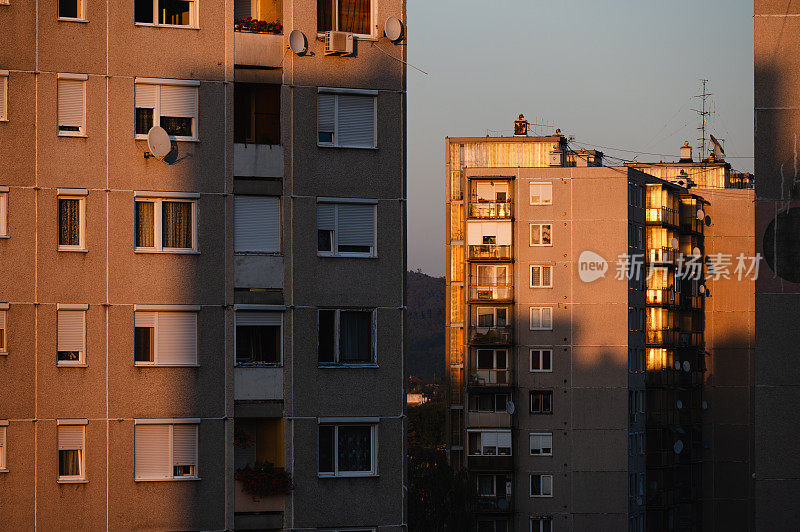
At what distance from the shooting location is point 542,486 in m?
92.3

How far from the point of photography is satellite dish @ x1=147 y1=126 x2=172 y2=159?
35844mm

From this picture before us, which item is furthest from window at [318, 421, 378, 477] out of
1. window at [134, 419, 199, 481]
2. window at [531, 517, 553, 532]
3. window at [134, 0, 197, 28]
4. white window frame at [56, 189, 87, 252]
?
window at [531, 517, 553, 532]

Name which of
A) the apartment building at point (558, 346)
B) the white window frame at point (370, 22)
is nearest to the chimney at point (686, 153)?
the apartment building at point (558, 346)

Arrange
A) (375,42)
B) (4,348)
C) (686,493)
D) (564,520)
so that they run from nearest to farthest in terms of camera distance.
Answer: (4,348)
(375,42)
(564,520)
(686,493)

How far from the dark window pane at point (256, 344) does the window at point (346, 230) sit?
2.58 m

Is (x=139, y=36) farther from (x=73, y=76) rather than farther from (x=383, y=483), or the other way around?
(x=383, y=483)

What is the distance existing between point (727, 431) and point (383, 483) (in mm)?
77971

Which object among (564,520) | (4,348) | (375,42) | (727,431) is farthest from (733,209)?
(4,348)

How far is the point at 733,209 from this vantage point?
111 metres

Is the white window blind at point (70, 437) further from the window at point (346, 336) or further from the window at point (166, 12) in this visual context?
the window at point (166, 12)

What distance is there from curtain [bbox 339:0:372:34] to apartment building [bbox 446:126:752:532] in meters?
56.0

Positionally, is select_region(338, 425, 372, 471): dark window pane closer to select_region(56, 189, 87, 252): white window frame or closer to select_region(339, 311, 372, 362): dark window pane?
select_region(339, 311, 372, 362): dark window pane

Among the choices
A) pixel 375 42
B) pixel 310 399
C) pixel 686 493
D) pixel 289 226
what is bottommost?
pixel 686 493

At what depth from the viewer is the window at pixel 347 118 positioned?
37844 mm
